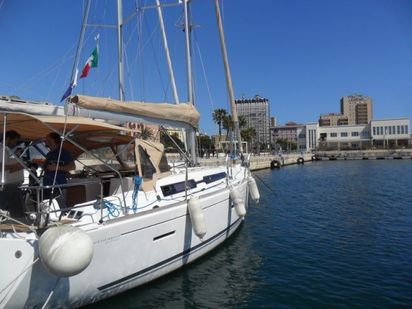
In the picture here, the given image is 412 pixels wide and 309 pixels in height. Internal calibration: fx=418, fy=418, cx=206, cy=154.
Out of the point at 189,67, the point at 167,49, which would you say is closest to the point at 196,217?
the point at 189,67

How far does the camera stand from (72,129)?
721cm

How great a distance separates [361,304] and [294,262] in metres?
2.58

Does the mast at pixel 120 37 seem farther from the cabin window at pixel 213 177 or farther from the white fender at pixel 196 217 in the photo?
the white fender at pixel 196 217

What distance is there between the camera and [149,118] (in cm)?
900

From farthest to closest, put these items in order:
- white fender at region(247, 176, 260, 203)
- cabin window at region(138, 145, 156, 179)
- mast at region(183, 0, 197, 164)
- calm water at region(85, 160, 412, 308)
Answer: mast at region(183, 0, 197, 164) < white fender at region(247, 176, 260, 203) < cabin window at region(138, 145, 156, 179) < calm water at region(85, 160, 412, 308)

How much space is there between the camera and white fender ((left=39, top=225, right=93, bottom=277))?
17.5ft

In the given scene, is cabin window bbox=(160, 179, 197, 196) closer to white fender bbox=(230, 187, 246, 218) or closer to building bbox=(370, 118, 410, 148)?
white fender bbox=(230, 187, 246, 218)

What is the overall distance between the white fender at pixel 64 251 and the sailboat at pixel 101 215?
1cm

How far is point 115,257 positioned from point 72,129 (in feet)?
7.59

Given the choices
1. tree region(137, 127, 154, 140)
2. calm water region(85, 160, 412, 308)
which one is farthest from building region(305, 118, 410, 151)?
tree region(137, 127, 154, 140)

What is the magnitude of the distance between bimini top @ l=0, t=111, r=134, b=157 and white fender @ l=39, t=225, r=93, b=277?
1712 mm

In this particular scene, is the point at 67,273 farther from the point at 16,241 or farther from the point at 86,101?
the point at 86,101

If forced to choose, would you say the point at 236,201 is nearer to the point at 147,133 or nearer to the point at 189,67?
the point at 147,133

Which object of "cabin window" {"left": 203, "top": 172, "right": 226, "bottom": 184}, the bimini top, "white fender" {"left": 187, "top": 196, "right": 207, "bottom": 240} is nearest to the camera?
the bimini top
